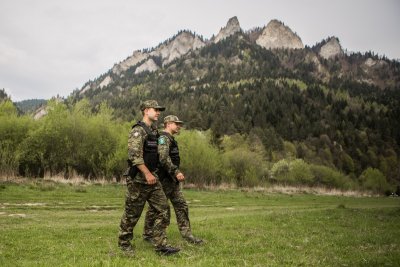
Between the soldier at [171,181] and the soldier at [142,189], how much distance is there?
0.37m

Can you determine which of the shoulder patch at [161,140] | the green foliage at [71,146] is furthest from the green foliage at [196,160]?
the shoulder patch at [161,140]

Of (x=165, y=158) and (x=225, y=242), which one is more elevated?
(x=165, y=158)

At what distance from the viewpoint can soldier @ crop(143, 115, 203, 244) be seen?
901 cm

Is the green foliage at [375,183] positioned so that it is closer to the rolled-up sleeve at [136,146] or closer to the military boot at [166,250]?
the military boot at [166,250]

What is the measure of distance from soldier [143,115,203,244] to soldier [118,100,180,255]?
0.37 metres

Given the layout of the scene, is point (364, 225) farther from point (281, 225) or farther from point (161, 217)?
point (161, 217)

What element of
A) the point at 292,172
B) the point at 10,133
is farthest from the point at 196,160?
the point at 292,172

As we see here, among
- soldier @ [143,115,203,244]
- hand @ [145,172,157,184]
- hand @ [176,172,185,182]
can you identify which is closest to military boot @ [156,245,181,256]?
soldier @ [143,115,203,244]

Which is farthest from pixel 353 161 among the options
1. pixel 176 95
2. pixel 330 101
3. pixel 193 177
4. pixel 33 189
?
pixel 33 189

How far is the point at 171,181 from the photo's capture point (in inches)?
392

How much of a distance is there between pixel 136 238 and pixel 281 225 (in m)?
5.23

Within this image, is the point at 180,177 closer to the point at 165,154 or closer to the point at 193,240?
the point at 165,154

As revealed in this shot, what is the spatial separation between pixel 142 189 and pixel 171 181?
1701 millimetres

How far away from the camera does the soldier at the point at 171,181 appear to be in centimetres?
901
